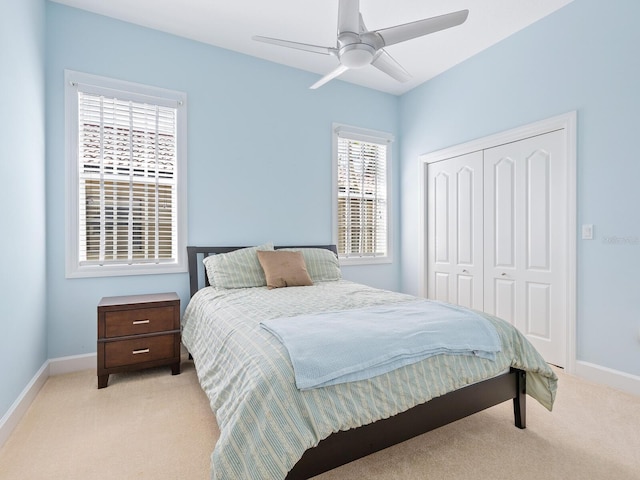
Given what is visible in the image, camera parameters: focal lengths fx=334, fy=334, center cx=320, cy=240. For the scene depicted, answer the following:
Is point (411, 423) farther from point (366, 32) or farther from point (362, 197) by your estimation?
point (362, 197)

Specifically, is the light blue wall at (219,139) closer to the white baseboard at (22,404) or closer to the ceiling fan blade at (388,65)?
the white baseboard at (22,404)

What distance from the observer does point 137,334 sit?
2.66 meters

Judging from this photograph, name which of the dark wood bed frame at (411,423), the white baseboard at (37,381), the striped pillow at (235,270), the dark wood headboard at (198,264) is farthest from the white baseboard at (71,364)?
the dark wood bed frame at (411,423)

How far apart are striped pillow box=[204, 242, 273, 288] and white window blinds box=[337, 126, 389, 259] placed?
136 cm

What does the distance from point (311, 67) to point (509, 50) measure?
→ 2038mm

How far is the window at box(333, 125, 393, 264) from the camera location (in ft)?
13.8

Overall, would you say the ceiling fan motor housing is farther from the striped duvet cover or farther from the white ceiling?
the striped duvet cover

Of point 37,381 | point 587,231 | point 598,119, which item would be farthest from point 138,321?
point 598,119

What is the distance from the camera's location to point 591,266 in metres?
2.69

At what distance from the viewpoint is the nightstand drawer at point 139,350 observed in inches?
101

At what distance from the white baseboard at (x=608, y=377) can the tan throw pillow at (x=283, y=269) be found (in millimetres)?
2357

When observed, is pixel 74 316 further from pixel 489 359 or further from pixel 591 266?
pixel 591 266

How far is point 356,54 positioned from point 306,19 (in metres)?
1.20

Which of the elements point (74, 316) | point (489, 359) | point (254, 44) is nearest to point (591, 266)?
point (489, 359)
